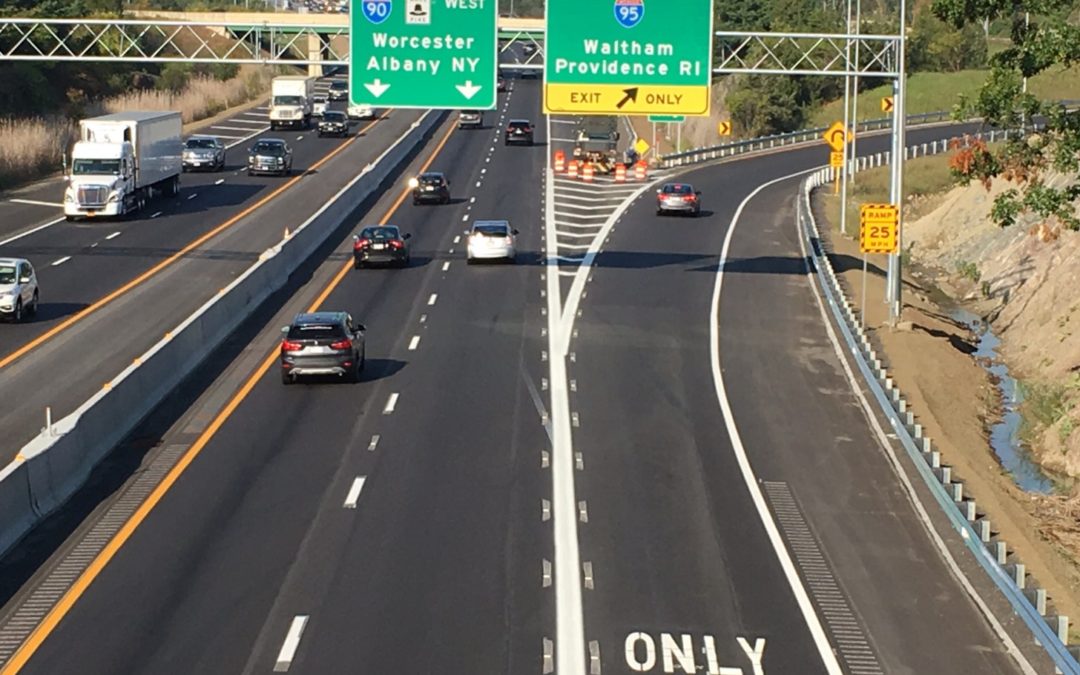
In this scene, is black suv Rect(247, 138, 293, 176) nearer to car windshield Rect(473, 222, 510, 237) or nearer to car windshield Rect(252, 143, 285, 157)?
car windshield Rect(252, 143, 285, 157)

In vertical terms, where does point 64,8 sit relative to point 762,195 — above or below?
above

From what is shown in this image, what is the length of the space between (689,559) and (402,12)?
24.4m

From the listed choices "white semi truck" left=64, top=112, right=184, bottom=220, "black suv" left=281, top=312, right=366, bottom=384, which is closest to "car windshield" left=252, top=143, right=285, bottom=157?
"white semi truck" left=64, top=112, right=184, bottom=220

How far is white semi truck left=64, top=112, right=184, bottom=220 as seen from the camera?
2458 inches

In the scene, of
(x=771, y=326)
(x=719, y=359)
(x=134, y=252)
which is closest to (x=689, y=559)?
(x=719, y=359)

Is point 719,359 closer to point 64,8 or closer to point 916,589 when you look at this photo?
point 916,589

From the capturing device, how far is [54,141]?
85.3 meters

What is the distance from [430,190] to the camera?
70.8 meters

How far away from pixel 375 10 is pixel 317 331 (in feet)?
41.1

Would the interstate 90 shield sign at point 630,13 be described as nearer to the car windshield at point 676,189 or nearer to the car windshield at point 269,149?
the car windshield at point 676,189

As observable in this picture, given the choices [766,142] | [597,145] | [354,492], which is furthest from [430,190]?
[354,492]

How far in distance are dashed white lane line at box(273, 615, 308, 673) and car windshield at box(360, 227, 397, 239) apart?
3374 centimetres

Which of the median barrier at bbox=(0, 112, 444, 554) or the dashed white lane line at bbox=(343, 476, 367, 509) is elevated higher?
the median barrier at bbox=(0, 112, 444, 554)

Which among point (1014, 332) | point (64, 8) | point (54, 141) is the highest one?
point (64, 8)
